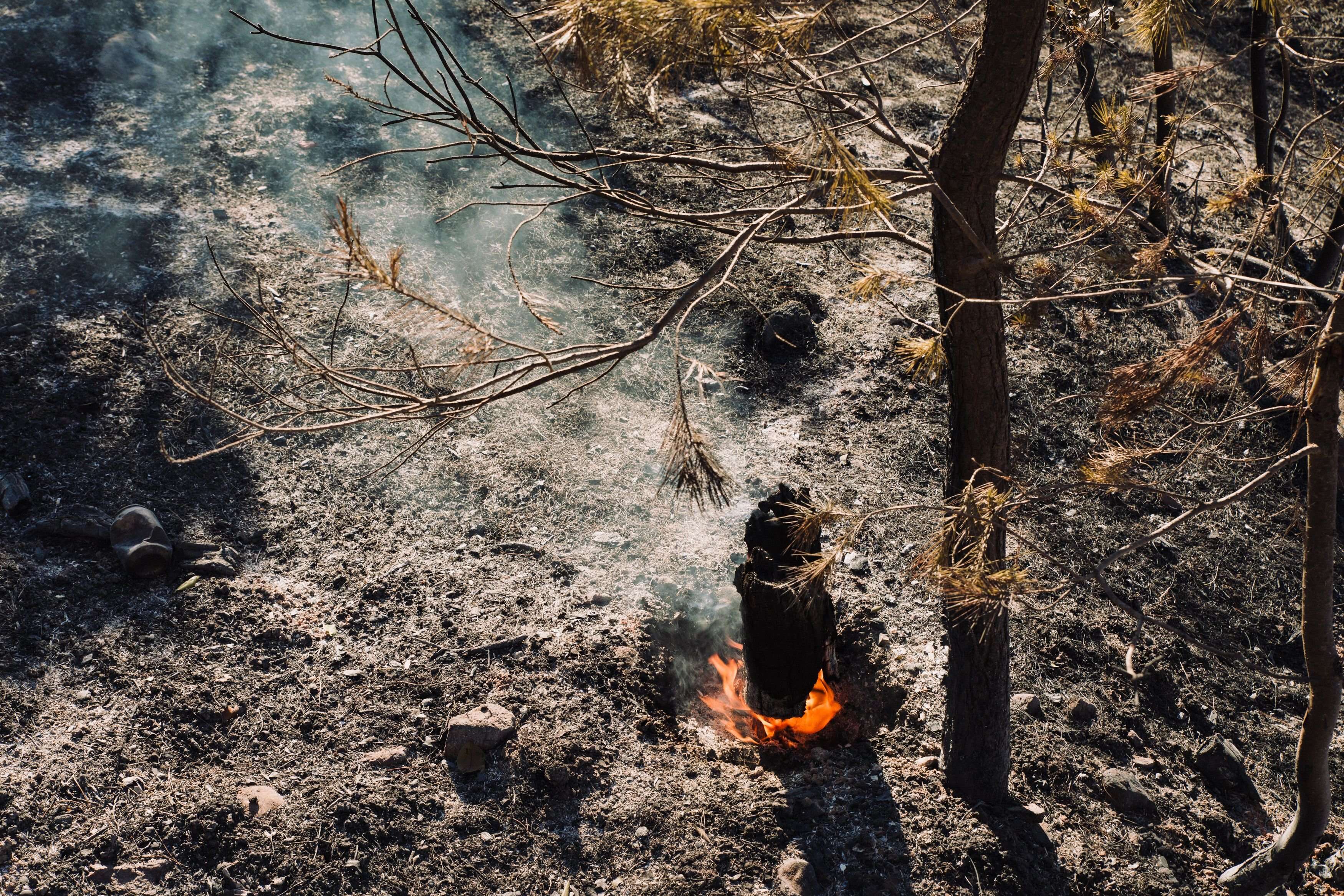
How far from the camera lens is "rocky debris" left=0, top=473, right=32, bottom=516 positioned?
396cm

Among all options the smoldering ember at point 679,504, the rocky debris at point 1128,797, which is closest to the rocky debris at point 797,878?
the smoldering ember at point 679,504

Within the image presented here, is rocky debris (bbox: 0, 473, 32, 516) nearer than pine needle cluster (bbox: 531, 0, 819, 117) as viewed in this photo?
No

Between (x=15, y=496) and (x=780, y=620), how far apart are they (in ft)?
11.3

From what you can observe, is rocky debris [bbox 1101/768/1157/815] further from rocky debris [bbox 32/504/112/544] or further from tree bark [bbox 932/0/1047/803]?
rocky debris [bbox 32/504/112/544]

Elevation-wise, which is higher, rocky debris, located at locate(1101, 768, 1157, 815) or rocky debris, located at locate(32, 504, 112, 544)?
rocky debris, located at locate(32, 504, 112, 544)

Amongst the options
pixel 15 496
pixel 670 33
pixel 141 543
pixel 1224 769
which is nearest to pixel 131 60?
pixel 15 496

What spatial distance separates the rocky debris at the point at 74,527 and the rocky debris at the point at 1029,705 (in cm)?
403

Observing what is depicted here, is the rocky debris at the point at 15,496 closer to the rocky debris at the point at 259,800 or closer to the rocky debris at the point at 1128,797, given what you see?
the rocky debris at the point at 259,800

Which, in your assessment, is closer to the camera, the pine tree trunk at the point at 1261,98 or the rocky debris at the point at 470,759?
the rocky debris at the point at 470,759

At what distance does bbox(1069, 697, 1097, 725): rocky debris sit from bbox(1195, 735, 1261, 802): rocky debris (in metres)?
0.44

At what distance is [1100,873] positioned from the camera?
10.6ft

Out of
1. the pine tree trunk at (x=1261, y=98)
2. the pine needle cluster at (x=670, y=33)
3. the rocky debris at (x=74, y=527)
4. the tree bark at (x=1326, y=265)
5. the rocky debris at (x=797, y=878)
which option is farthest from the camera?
the pine tree trunk at (x=1261, y=98)

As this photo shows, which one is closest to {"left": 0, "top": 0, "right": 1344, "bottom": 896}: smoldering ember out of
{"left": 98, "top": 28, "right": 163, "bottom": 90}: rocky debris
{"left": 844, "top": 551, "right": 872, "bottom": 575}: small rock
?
{"left": 844, "top": 551, "right": 872, "bottom": 575}: small rock

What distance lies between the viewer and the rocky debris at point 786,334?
5461 mm
